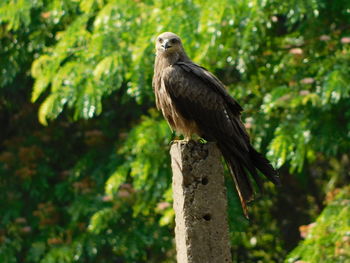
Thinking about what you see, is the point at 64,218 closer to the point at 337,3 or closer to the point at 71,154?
the point at 71,154

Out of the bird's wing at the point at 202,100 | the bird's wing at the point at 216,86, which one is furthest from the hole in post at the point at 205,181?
the bird's wing at the point at 216,86

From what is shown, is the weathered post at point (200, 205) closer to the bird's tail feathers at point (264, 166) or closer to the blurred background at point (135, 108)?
the bird's tail feathers at point (264, 166)

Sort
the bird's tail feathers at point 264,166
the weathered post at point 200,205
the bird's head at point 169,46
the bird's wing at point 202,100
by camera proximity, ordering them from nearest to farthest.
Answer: the weathered post at point 200,205 → the bird's tail feathers at point 264,166 → the bird's wing at point 202,100 → the bird's head at point 169,46

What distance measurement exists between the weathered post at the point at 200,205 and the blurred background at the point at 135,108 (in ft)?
5.35

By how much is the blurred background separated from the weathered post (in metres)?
1.63

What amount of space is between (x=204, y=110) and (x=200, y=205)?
908 mm

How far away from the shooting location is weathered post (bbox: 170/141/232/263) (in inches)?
142

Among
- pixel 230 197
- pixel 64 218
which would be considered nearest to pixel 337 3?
pixel 230 197

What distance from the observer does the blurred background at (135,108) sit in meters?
6.29

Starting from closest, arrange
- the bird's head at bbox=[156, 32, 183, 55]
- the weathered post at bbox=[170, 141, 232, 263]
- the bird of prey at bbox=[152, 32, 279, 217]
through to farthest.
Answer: the weathered post at bbox=[170, 141, 232, 263] < the bird of prey at bbox=[152, 32, 279, 217] < the bird's head at bbox=[156, 32, 183, 55]

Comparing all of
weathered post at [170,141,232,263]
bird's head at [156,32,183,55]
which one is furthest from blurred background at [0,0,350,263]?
weathered post at [170,141,232,263]

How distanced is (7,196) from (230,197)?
307 centimetres

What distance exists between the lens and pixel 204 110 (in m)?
4.44

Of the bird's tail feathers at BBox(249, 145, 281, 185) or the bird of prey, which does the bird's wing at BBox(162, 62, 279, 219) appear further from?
the bird's tail feathers at BBox(249, 145, 281, 185)
